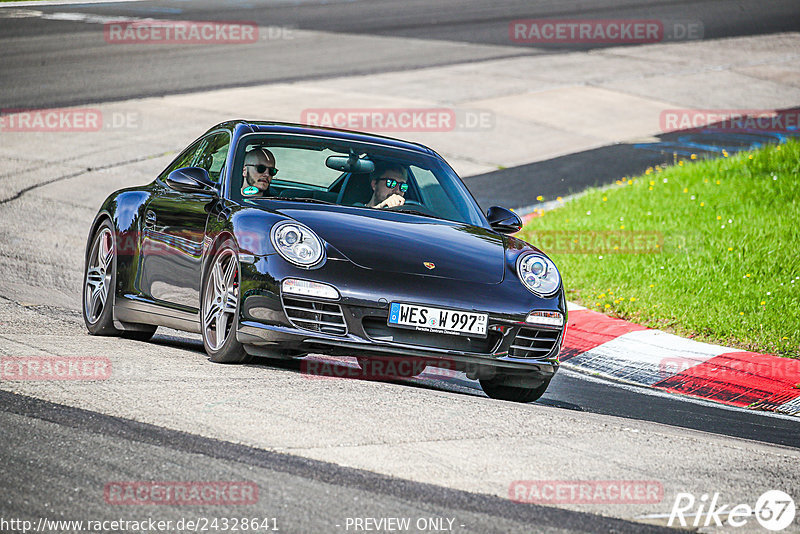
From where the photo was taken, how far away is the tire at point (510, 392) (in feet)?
22.4

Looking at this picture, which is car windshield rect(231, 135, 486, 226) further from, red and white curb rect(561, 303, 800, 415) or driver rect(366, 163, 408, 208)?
red and white curb rect(561, 303, 800, 415)

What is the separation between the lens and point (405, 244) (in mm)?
6480

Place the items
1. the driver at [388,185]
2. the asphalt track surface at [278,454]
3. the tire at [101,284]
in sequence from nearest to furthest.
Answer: the asphalt track surface at [278,454], the driver at [388,185], the tire at [101,284]

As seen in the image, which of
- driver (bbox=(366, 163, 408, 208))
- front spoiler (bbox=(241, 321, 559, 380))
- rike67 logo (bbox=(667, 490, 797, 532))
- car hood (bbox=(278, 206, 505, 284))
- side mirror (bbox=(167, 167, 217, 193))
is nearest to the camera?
rike67 logo (bbox=(667, 490, 797, 532))

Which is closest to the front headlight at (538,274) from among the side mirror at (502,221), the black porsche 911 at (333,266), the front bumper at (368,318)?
the black porsche 911 at (333,266)

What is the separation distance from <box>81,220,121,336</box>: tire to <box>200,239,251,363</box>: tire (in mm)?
1303

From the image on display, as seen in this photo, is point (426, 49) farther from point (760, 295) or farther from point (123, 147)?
point (760, 295)

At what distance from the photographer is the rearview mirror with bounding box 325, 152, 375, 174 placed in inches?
292

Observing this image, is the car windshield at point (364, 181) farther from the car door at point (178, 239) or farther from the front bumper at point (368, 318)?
the front bumper at point (368, 318)

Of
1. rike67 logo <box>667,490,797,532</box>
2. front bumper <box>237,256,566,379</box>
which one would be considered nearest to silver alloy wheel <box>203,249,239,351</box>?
front bumper <box>237,256,566,379</box>

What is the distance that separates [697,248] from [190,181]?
19.9ft

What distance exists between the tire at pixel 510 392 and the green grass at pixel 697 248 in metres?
2.71

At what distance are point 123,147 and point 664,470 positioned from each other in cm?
1252

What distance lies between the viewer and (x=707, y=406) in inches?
297
